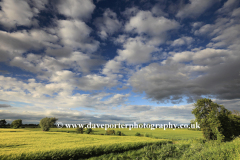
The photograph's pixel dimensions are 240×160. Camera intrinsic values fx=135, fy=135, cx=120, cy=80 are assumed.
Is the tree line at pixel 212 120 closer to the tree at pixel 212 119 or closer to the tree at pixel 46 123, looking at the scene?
the tree at pixel 212 119

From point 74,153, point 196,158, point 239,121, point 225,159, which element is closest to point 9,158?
point 74,153

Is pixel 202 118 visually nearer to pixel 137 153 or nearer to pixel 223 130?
pixel 223 130

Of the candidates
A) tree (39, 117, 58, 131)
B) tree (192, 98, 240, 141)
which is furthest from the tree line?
tree (39, 117, 58, 131)

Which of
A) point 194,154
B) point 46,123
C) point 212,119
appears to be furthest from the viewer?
point 46,123

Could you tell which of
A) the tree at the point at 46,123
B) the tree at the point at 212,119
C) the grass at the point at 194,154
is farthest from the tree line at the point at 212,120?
the tree at the point at 46,123

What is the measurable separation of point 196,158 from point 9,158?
58.2 feet

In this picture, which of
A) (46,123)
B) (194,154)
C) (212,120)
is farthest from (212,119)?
(46,123)

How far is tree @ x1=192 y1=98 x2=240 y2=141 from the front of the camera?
31.6 metres

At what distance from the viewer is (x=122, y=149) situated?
2167 centimetres

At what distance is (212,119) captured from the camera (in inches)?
1246

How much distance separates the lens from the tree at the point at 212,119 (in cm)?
3159

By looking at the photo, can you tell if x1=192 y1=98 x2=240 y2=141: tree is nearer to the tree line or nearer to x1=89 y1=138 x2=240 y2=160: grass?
the tree line

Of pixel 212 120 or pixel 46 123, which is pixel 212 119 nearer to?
pixel 212 120

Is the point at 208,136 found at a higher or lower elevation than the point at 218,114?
lower
